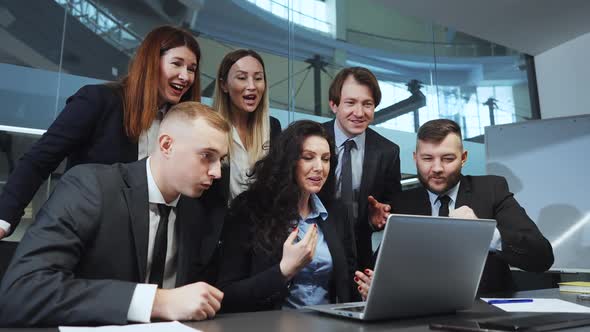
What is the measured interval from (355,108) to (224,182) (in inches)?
29.2

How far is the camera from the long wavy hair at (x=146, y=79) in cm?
174

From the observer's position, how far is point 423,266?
1.05 metres

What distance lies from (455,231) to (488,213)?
46.8 inches

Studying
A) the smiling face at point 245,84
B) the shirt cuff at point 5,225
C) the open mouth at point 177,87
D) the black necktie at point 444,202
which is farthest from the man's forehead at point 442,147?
the shirt cuff at point 5,225

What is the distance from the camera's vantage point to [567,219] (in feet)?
11.0

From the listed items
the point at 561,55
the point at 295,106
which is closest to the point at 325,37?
the point at 295,106

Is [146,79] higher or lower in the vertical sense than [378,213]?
higher

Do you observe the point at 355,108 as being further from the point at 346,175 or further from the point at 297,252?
the point at 297,252

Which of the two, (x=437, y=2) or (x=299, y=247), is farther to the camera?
(x=437, y=2)

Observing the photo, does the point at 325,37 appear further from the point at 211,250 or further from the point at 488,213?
the point at 211,250

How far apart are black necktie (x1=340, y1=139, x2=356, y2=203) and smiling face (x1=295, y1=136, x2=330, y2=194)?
260 millimetres

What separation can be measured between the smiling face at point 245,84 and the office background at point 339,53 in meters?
0.67

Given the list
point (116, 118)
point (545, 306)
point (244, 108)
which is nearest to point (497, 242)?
point (545, 306)

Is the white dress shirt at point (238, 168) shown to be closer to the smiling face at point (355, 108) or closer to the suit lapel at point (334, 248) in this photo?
the suit lapel at point (334, 248)
